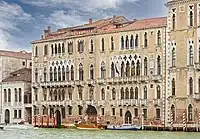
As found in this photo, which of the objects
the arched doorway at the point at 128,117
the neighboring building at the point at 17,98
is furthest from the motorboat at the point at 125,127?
the neighboring building at the point at 17,98

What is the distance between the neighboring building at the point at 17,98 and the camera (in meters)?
55.3

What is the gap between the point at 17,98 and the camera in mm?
55844

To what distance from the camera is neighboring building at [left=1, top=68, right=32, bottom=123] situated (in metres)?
55.3

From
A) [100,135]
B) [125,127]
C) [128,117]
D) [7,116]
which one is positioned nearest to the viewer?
[100,135]

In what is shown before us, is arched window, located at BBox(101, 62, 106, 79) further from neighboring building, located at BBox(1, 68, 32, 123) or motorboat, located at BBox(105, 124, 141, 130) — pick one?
neighboring building, located at BBox(1, 68, 32, 123)

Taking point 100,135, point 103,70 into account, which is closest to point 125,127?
point 103,70

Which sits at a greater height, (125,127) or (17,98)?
(17,98)

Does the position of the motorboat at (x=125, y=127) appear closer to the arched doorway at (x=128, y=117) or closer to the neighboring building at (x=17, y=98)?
the arched doorway at (x=128, y=117)

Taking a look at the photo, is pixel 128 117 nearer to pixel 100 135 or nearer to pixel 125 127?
pixel 125 127

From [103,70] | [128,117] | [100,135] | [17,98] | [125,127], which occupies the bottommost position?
[125,127]

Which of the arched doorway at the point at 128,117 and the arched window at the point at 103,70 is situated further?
the arched window at the point at 103,70

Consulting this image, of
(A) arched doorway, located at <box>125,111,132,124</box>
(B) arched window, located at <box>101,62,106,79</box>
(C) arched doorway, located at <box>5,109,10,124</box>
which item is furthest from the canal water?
(C) arched doorway, located at <box>5,109,10,124</box>

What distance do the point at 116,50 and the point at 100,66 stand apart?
6.79ft

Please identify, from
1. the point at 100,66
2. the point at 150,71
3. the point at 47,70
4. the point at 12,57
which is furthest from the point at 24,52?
the point at 150,71
